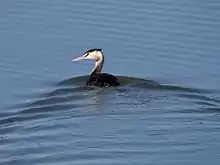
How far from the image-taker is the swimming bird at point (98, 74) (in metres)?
18.1

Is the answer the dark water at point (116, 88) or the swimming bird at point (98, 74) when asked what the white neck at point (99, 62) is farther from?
the dark water at point (116, 88)

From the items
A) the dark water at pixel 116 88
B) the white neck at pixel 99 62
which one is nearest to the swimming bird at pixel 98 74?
the white neck at pixel 99 62

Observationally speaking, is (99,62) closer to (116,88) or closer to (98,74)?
(98,74)

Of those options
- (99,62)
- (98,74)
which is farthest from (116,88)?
(99,62)

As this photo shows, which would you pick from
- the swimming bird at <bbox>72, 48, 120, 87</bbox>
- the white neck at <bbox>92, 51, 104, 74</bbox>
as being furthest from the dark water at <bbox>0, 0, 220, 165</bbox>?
the white neck at <bbox>92, 51, 104, 74</bbox>

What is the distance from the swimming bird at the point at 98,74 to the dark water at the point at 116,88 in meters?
0.15

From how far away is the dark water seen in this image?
1480 cm

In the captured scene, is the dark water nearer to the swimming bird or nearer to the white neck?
the swimming bird

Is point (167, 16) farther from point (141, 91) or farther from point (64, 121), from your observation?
point (64, 121)

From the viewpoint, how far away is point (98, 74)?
18484mm

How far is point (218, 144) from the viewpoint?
1497cm

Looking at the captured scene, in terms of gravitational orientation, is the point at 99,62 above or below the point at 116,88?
above

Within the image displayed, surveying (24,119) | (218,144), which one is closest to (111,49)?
(24,119)

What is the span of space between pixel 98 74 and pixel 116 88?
0.56 metres
